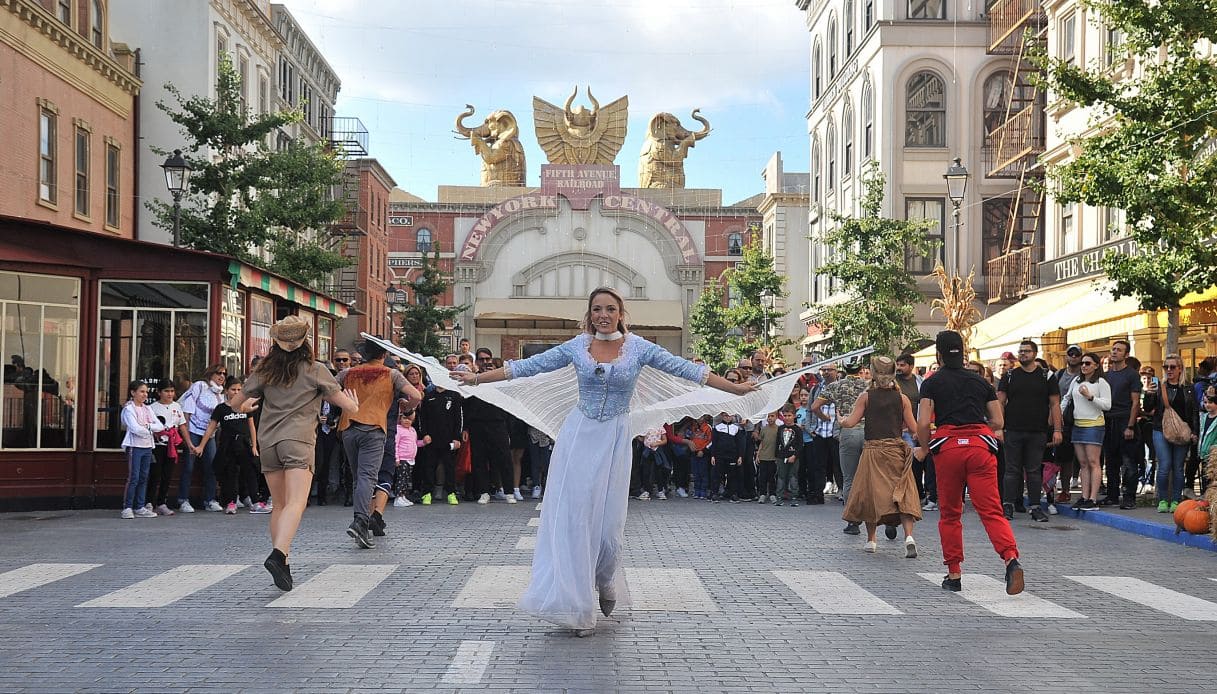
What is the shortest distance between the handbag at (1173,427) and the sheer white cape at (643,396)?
8.53 meters

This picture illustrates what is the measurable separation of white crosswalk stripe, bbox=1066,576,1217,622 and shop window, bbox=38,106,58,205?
2595 cm

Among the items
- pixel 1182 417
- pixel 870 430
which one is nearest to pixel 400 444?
pixel 870 430

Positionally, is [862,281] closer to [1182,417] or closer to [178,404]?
[1182,417]

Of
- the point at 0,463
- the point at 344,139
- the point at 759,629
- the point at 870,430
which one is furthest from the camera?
the point at 344,139

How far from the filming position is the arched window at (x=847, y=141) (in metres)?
53.9

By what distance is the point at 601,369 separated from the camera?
877 cm

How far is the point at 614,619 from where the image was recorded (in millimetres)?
8906

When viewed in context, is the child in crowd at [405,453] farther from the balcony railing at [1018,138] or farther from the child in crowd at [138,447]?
the balcony railing at [1018,138]

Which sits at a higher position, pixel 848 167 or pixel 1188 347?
pixel 848 167

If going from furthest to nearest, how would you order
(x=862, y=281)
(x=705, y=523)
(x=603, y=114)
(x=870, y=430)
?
(x=603, y=114), (x=862, y=281), (x=705, y=523), (x=870, y=430)

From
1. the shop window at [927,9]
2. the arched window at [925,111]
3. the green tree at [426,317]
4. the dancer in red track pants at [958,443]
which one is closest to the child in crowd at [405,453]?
the dancer in red track pants at [958,443]

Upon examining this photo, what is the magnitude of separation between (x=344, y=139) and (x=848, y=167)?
22.2 meters

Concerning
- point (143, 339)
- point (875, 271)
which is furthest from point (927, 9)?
point (143, 339)

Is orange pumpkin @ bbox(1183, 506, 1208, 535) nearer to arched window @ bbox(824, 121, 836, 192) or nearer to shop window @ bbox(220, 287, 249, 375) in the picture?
shop window @ bbox(220, 287, 249, 375)
